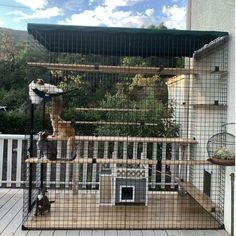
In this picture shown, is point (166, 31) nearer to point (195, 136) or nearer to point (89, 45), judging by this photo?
point (89, 45)

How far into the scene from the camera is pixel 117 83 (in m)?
5.71

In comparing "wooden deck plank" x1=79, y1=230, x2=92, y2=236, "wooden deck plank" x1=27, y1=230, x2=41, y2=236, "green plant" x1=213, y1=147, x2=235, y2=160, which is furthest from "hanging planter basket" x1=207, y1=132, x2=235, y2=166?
"wooden deck plank" x1=27, y1=230, x2=41, y2=236

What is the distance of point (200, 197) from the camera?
12.9ft

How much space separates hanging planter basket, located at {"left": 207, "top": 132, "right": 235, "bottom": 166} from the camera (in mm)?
3203

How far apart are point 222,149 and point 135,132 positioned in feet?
8.90

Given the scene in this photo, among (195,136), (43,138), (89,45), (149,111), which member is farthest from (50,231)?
(149,111)

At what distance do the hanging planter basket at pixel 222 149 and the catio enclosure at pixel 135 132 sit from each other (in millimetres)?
152

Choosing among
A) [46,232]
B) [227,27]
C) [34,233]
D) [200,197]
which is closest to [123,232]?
[46,232]

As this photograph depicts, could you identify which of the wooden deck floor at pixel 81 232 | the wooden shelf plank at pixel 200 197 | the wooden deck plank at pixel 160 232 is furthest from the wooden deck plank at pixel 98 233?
the wooden shelf plank at pixel 200 197

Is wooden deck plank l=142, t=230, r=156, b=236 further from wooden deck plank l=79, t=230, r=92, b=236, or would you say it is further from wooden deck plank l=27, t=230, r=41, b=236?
wooden deck plank l=27, t=230, r=41, b=236

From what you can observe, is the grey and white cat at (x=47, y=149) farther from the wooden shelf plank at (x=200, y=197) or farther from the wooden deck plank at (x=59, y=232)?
the wooden shelf plank at (x=200, y=197)

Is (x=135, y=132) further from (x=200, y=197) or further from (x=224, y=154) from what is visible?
(x=224, y=154)

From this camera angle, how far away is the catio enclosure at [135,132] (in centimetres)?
355

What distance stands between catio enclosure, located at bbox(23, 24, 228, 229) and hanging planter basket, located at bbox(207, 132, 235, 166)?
0.15 metres
